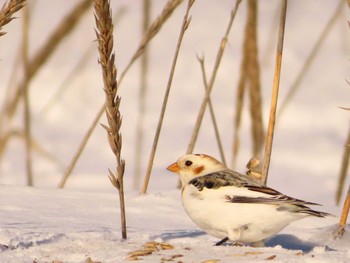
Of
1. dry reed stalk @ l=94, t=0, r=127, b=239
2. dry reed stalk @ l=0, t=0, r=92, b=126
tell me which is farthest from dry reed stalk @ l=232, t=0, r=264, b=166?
dry reed stalk @ l=94, t=0, r=127, b=239

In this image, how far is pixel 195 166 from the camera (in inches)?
135

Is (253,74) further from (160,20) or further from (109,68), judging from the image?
(109,68)

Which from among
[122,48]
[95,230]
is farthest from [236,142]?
[122,48]

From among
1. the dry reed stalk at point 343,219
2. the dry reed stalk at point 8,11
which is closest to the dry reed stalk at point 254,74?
the dry reed stalk at point 343,219

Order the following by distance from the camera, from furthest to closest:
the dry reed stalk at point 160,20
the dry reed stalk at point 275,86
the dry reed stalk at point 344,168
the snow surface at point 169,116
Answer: the dry reed stalk at point 344,168 → the snow surface at point 169,116 → the dry reed stalk at point 160,20 → the dry reed stalk at point 275,86

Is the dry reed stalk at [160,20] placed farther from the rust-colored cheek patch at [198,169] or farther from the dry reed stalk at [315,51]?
the dry reed stalk at [315,51]

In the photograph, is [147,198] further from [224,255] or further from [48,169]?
[48,169]

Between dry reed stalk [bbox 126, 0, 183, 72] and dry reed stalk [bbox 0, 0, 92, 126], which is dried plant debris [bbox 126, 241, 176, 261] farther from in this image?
dry reed stalk [bbox 0, 0, 92, 126]

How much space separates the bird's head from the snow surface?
181 millimetres

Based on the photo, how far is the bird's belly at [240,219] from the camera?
9.69 ft

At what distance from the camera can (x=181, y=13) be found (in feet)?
26.8

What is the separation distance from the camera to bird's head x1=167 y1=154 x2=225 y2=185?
339 centimetres

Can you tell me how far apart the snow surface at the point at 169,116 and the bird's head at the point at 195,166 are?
0.59 ft

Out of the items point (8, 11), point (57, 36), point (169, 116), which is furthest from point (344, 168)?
point (169, 116)
